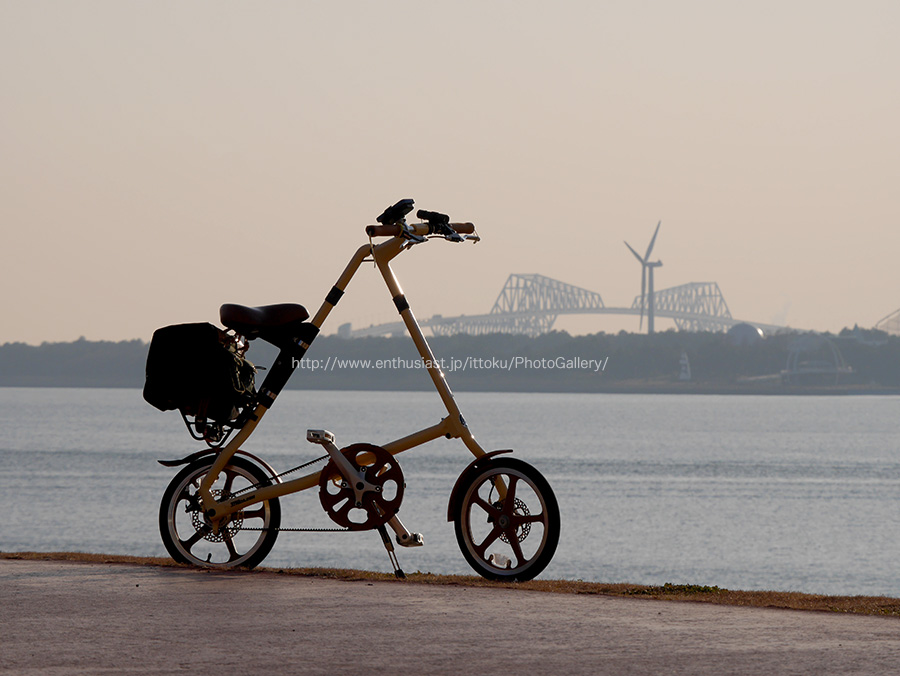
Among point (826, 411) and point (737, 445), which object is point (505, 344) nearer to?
point (826, 411)

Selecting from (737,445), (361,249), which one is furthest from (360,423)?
(361,249)

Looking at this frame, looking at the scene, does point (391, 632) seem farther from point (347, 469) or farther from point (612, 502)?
point (612, 502)

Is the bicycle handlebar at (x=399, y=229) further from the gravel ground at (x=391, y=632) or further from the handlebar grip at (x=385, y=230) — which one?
the gravel ground at (x=391, y=632)

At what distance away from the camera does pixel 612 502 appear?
62.0m

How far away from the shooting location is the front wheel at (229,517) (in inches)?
296

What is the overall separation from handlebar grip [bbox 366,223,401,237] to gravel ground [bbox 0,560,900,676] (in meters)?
2.03

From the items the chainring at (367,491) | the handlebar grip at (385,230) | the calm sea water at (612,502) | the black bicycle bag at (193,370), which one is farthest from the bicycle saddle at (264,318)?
the calm sea water at (612,502)

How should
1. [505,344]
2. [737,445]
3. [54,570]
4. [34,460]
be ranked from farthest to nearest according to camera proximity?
1. [505,344]
2. [737,445]
3. [34,460]
4. [54,570]

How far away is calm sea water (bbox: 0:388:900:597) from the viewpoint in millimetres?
42156

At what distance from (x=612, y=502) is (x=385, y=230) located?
5575 cm

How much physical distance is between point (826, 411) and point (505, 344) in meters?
50.2

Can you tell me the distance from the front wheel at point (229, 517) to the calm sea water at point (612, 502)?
1116 inches

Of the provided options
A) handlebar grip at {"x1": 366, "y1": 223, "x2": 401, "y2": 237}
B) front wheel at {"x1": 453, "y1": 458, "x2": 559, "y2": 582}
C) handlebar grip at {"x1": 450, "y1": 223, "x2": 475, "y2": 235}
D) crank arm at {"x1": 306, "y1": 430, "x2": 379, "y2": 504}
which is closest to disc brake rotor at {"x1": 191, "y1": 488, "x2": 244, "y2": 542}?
crank arm at {"x1": 306, "y1": 430, "x2": 379, "y2": 504}

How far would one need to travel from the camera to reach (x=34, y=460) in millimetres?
81375
